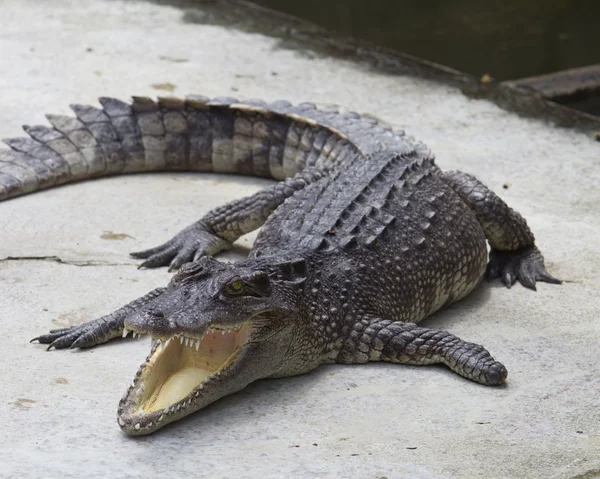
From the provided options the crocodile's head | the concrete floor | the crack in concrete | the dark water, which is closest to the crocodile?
the crocodile's head

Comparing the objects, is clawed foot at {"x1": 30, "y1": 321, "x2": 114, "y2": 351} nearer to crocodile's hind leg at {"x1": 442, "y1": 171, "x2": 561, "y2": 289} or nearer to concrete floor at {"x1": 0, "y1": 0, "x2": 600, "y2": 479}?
concrete floor at {"x1": 0, "y1": 0, "x2": 600, "y2": 479}

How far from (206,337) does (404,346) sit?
86cm

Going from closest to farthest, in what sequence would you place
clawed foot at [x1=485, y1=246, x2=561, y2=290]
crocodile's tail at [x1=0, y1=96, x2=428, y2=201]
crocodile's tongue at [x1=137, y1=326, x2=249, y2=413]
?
crocodile's tongue at [x1=137, y1=326, x2=249, y2=413] < clawed foot at [x1=485, y1=246, x2=561, y2=290] < crocodile's tail at [x1=0, y1=96, x2=428, y2=201]

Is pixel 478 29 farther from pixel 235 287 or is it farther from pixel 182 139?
pixel 235 287

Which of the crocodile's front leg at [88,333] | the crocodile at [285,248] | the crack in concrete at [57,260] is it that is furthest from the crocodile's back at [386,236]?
the crack in concrete at [57,260]

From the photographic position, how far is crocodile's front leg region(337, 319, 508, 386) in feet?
13.9

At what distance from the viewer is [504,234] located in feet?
17.7

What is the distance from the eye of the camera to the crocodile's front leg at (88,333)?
4.33 meters

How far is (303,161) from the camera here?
20.7 feet

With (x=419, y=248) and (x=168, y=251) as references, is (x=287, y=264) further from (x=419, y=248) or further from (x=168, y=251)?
(x=168, y=251)

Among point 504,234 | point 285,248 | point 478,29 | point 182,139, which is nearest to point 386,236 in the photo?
point 285,248

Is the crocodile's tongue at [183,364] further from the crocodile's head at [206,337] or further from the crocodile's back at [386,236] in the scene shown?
the crocodile's back at [386,236]

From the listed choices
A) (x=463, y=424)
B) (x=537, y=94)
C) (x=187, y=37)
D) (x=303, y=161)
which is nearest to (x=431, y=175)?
(x=303, y=161)

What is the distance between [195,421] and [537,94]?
5.33 meters
